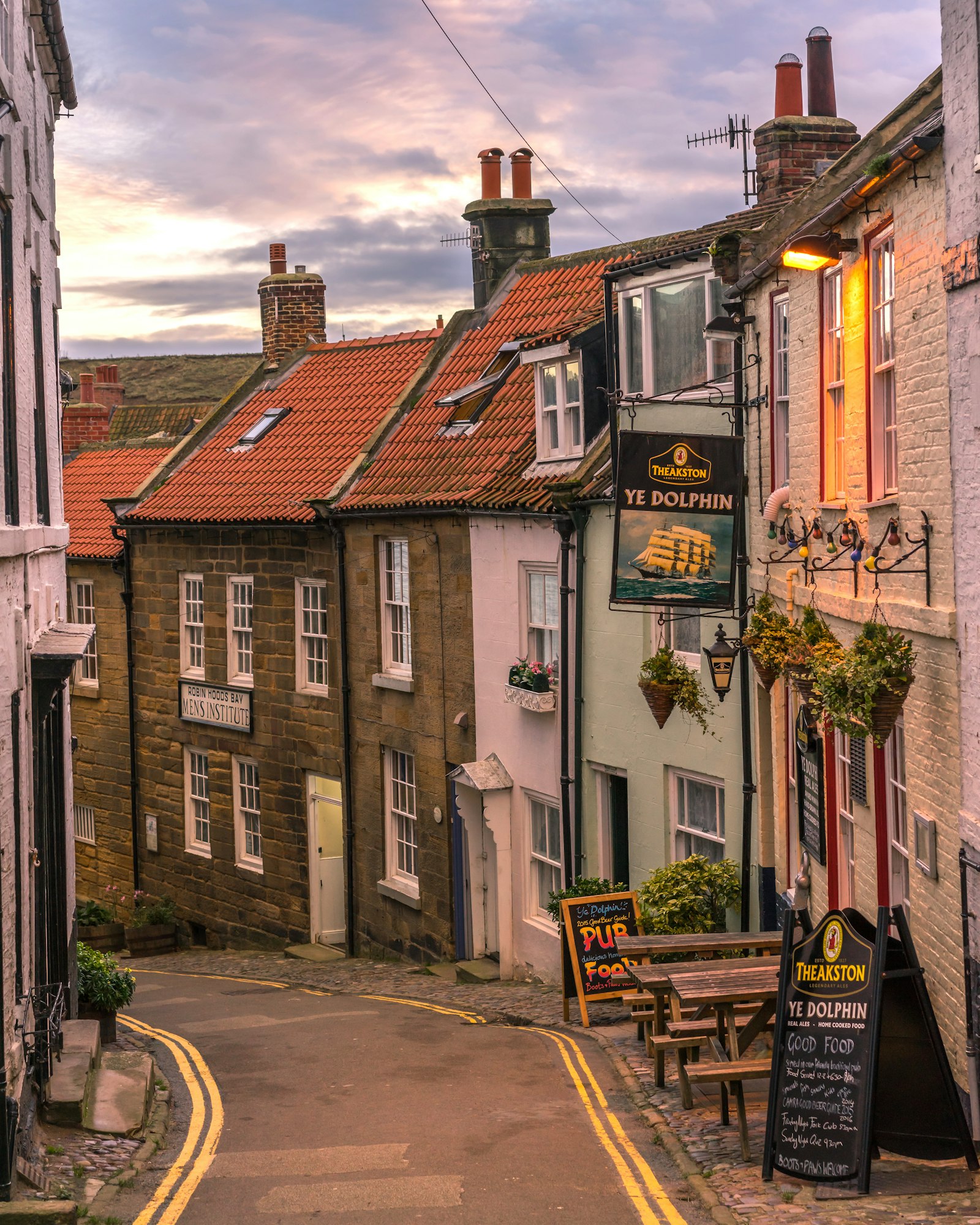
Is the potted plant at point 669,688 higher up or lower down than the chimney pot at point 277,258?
lower down

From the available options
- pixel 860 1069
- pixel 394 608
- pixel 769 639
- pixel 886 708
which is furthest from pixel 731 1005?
pixel 394 608

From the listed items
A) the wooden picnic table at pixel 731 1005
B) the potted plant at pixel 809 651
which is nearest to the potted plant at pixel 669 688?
the potted plant at pixel 809 651

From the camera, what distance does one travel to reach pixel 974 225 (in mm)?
8234

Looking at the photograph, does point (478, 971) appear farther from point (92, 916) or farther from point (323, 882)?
point (92, 916)

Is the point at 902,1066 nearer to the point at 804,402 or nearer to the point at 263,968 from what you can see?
the point at 804,402

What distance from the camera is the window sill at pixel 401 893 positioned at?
2078 centimetres

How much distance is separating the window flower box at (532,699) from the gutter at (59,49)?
8596mm

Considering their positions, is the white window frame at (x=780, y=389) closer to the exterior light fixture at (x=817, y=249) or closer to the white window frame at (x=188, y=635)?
the exterior light fixture at (x=817, y=249)

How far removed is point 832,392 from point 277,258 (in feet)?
66.5

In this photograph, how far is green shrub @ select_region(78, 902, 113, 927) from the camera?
25484 mm

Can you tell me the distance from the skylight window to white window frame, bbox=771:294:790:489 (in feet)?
49.0

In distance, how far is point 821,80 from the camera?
15.6m

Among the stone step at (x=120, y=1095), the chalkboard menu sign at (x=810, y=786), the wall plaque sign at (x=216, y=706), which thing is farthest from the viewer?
the wall plaque sign at (x=216, y=706)

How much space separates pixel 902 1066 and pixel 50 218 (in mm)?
11645
